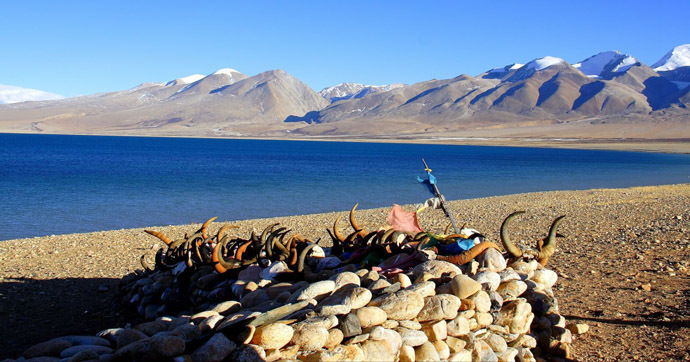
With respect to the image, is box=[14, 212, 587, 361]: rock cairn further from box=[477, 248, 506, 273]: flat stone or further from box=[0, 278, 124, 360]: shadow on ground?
box=[0, 278, 124, 360]: shadow on ground

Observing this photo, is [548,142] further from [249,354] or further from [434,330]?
[249,354]

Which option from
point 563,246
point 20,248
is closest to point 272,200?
point 20,248

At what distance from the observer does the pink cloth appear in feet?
23.5

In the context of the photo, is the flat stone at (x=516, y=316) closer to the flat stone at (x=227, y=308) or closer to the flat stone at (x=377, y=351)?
the flat stone at (x=377, y=351)

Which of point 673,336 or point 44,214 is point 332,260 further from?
point 44,214

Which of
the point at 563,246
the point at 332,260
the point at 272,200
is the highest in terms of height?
the point at 332,260

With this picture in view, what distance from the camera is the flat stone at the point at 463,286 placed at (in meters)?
4.87

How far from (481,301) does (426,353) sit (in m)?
0.79

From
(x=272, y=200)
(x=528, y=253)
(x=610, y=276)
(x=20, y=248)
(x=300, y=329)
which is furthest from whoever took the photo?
(x=272, y=200)

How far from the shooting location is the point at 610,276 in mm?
7680

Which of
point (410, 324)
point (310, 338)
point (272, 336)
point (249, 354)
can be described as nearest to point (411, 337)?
point (410, 324)

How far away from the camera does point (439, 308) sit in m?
4.64

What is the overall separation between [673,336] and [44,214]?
23.2 m

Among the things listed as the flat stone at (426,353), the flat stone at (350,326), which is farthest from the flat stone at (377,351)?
the flat stone at (426,353)
